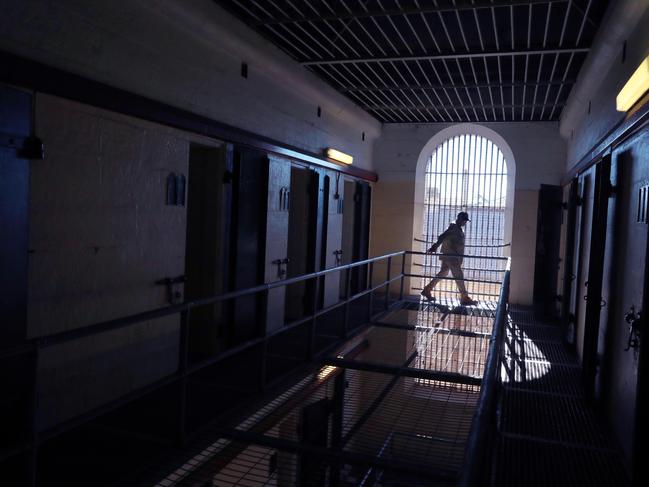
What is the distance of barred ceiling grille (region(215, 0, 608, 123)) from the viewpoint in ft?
15.0

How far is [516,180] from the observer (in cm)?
905

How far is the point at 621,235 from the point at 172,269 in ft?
10.4

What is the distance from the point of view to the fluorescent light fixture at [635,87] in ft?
10.1

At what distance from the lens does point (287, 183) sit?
609 cm

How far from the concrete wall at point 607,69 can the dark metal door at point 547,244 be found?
750 mm

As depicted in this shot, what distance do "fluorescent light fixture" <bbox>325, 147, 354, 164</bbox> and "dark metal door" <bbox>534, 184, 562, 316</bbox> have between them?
8.81ft

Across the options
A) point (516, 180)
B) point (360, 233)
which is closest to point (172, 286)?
point (360, 233)

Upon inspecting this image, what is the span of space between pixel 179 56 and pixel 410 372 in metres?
3.00

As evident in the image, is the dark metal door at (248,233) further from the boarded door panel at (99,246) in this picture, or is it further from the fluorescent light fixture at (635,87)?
the fluorescent light fixture at (635,87)

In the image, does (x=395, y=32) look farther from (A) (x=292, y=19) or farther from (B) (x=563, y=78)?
(B) (x=563, y=78)

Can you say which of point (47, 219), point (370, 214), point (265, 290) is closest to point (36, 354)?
point (47, 219)

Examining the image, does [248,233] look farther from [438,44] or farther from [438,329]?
[438,44]

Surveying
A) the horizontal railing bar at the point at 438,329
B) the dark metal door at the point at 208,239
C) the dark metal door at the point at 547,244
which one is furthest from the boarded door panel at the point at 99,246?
the dark metal door at the point at 547,244

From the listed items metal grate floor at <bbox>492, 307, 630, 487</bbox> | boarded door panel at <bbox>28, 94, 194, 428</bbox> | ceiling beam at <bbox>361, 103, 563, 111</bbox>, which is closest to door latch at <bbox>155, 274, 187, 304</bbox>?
boarded door panel at <bbox>28, 94, 194, 428</bbox>
